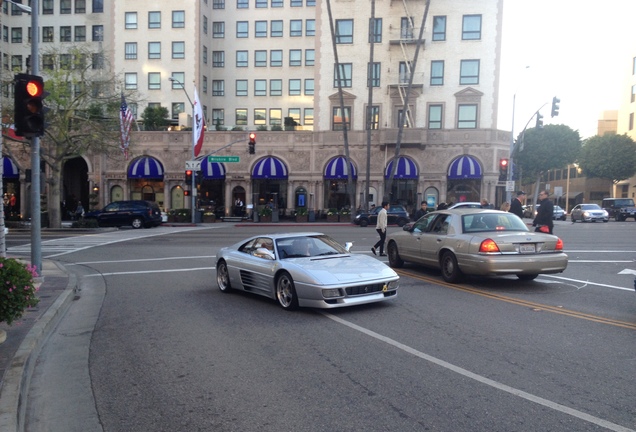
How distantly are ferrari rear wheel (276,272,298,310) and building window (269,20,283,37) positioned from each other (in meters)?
47.3

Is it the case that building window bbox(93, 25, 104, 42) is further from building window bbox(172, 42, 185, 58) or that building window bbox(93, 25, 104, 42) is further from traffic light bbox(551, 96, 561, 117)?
traffic light bbox(551, 96, 561, 117)

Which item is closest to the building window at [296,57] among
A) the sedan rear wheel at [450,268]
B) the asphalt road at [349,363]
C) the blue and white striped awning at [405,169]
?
the blue and white striped awning at [405,169]

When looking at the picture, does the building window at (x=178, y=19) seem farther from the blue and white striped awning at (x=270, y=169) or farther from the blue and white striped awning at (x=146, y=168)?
the blue and white striped awning at (x=270, y=169)

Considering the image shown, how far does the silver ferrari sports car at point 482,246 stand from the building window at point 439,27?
37.3 m

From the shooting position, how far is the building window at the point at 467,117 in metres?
45.6

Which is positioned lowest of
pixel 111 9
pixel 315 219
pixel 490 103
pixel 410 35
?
pixel 315 219

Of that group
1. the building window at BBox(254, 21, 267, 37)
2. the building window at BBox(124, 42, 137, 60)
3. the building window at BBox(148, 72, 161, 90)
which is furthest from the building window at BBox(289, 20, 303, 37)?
the building window at BBox(124, 42, 137, 60)

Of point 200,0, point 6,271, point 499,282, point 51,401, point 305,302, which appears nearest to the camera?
point 51,401

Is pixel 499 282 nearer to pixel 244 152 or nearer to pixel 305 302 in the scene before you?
pixel 305 302

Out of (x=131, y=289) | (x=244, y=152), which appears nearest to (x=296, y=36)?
(x=244, y=152)

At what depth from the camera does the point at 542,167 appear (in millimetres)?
66750

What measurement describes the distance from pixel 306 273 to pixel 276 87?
4685 cm

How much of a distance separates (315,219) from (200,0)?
76.7 ft

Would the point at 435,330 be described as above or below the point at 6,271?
below
